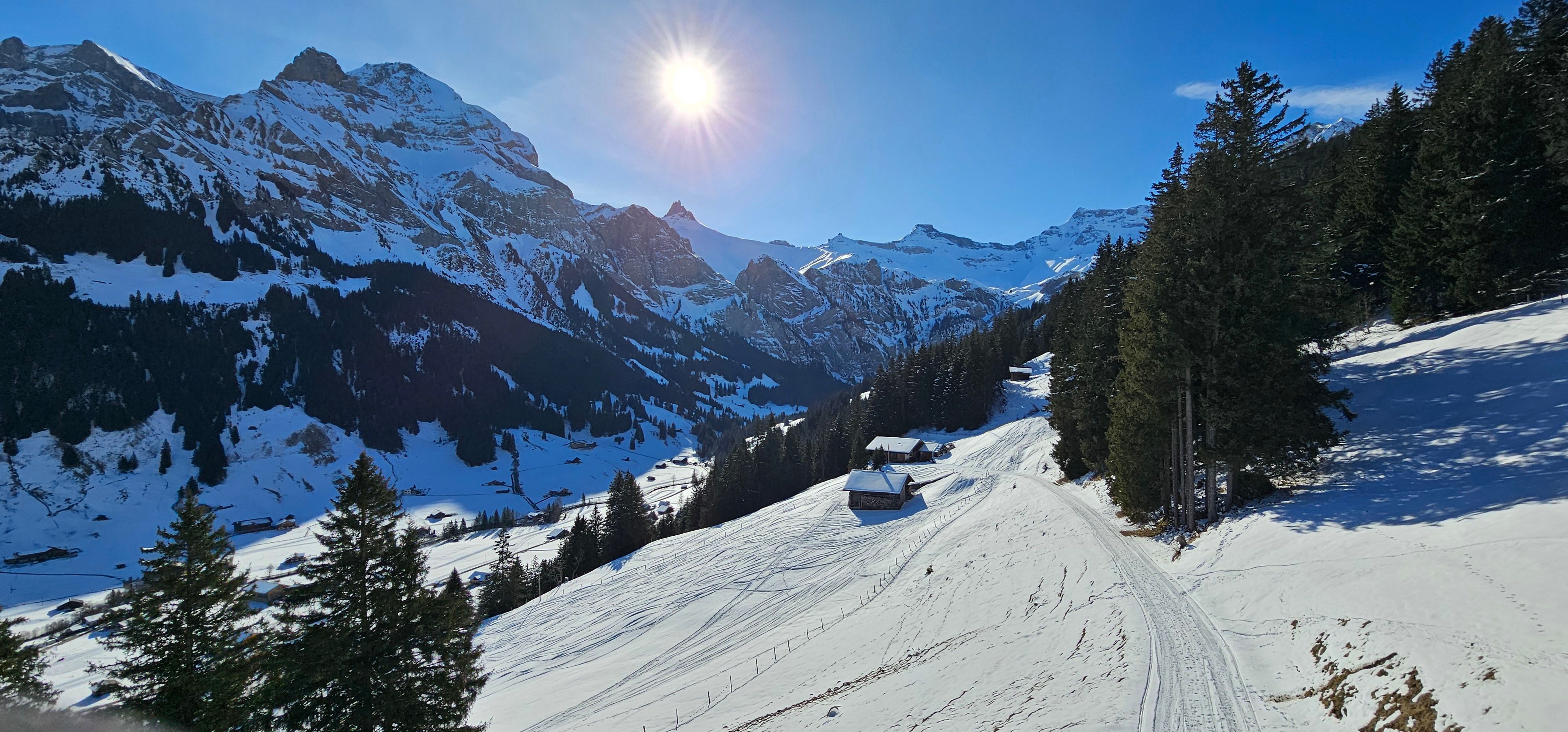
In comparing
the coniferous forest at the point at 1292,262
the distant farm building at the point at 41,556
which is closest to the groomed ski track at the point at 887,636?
the coniferous forest at the point at 1292,262

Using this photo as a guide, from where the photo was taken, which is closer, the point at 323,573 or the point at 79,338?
the point at 323,573

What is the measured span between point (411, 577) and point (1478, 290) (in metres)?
42.4

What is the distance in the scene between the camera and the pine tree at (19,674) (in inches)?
519

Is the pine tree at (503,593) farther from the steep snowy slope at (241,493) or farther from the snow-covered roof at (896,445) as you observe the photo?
the snow-covered roof at (896,445)

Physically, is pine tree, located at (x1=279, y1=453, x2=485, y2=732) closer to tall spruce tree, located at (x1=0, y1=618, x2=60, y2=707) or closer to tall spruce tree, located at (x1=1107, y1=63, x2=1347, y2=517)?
tall spruce tree, located at (x1=0, y1=618, x2=60, y2=707)

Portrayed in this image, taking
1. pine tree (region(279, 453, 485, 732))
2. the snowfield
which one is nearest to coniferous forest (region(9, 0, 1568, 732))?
pine tree (region(279, 453, 485, 732))

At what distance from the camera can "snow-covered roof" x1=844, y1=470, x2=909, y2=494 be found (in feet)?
154

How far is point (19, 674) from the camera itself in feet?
44.2

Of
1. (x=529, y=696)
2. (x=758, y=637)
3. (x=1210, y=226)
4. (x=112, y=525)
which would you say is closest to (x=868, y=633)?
(x=758, y=637)

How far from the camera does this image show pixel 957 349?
81.9 metres

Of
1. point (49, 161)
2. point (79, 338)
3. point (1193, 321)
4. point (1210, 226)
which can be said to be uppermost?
point (49, 161)

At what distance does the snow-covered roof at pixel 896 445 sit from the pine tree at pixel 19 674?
58829 millimetres

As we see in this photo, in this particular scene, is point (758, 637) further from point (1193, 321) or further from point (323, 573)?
point (1193, 321)

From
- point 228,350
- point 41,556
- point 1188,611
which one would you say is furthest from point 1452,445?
point 228,350
